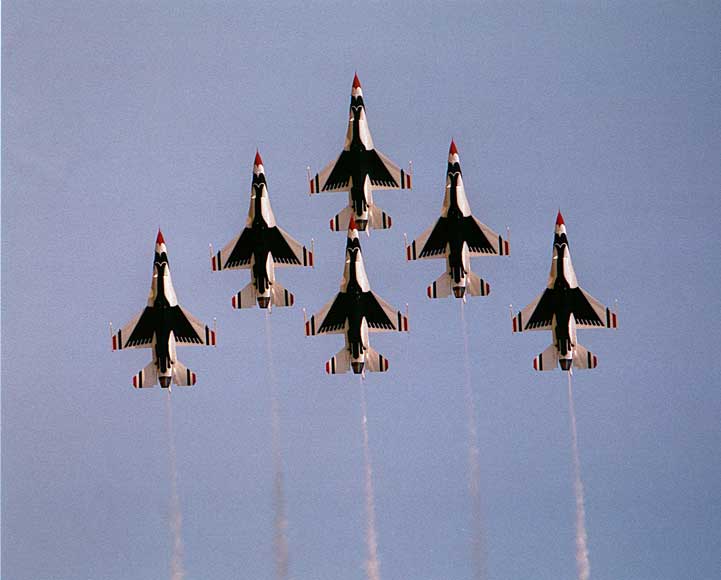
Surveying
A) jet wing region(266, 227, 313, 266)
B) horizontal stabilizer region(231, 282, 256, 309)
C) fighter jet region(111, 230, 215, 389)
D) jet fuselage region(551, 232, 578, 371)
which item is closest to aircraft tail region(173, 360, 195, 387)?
fighter jet region(111, 230, 215, 389)

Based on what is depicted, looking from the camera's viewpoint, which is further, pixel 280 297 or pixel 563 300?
pixel 280 297

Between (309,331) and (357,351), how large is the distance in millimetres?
2421

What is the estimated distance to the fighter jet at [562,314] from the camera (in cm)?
9088

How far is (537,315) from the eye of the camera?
92000 mm

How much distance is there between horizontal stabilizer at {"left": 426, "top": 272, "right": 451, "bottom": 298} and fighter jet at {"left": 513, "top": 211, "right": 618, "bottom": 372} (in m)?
3.11

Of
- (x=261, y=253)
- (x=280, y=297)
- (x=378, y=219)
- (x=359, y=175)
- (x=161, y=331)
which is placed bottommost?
(x=161, y=331)

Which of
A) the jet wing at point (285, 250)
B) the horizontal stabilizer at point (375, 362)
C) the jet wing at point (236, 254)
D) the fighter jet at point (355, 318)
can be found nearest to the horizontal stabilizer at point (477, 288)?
the fighter jet at point (355, 318)

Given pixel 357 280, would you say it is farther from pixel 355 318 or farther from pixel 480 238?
pixel 480 238

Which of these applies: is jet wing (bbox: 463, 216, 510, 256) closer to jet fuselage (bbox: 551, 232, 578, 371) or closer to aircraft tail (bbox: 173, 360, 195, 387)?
jet fuselage (bbox: 551, 232, 578, 371)

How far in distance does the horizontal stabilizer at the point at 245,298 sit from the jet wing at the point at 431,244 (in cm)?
648

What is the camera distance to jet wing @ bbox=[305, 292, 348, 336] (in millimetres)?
91500

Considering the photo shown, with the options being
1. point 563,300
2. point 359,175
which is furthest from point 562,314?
point 359,175

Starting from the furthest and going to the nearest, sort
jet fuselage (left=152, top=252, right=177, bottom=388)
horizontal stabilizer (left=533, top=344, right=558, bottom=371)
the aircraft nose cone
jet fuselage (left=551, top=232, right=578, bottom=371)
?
the aircraft nose cone
horizontal stabilizer (left=533, top=344, right=558, bottom=371)
jet fuselage (left=551, top=232, right=578, bottom=371)
jet fuselage (left=152, top=252, right=177, bottom=388)

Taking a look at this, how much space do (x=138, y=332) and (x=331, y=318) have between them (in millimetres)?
7691
